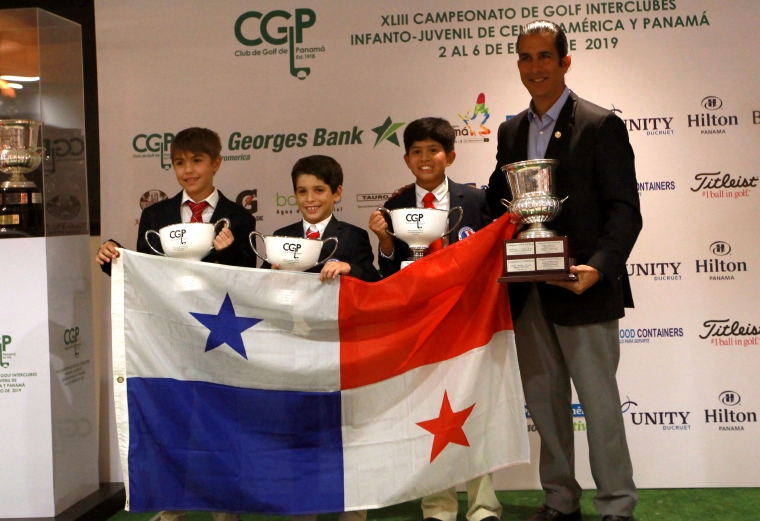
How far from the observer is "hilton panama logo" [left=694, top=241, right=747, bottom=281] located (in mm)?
3920

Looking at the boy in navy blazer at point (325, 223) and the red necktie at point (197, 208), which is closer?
the boy in navy blazer at point (325, 223)

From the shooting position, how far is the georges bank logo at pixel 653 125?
13.0 ft

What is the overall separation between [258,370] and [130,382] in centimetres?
51

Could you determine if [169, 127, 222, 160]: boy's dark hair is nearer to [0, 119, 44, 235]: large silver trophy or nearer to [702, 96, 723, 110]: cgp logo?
[0, 119, 44, 235]: large silver trophy

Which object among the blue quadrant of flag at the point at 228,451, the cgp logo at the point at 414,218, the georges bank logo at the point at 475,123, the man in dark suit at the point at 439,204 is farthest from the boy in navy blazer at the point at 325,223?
the georges bank logo at the point at 475,123

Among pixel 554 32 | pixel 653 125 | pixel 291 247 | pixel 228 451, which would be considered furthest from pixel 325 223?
pixel 653 125

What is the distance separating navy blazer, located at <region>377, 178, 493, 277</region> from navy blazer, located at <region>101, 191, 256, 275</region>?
0.63m

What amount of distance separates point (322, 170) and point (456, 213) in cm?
62

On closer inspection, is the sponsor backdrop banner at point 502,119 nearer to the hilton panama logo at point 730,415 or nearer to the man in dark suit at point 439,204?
the hilton panama logo at point 730,415

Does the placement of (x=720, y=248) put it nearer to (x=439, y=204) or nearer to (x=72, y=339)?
(x=439, y=204)

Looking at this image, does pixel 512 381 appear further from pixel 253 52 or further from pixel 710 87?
pixel 253 52

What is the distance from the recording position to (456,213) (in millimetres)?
3283

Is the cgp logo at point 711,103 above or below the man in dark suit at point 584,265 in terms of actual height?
above

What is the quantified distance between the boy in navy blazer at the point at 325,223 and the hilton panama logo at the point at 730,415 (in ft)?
6.70
